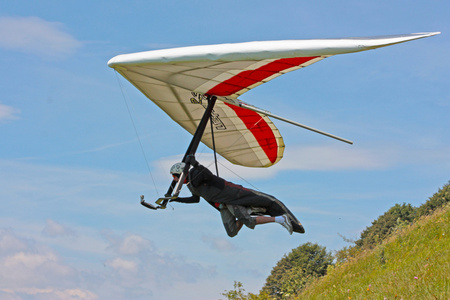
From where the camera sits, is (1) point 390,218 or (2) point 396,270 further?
(1) point 390,218

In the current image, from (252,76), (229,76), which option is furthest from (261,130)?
(229,76)

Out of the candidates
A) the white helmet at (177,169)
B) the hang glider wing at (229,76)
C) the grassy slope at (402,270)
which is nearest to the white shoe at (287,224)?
the grassy slope at (402,270)

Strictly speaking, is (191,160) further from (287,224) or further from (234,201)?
(287,224)

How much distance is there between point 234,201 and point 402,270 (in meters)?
3.59

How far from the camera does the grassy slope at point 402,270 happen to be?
7.92 metres

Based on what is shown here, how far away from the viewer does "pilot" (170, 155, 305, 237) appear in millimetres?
9797

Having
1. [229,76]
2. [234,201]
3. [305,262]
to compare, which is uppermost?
[305,262]

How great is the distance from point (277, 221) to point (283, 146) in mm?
3374

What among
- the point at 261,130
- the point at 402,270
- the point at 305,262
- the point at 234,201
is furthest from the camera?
the point at 305,262

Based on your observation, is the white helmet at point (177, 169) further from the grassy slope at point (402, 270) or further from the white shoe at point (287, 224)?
the grassy slope at point (402, 270)

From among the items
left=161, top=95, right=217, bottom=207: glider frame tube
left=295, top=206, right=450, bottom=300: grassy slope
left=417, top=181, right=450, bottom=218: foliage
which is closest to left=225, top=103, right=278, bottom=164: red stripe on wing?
left=161, top=95, right=217, bottom=207: glider frame tube

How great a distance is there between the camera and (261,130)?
41.4 feet

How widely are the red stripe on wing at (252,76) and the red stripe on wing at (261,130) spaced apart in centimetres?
186

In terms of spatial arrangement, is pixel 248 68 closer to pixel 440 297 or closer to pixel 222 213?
pixel 222 213
